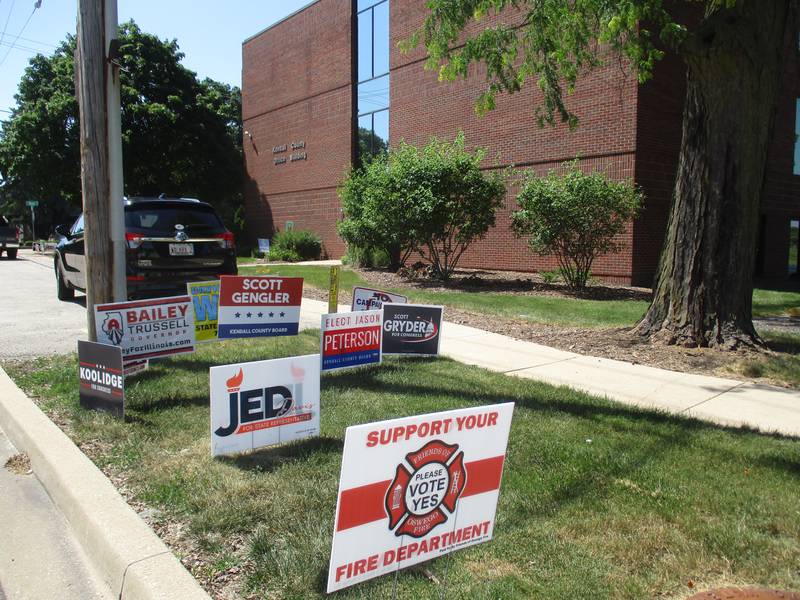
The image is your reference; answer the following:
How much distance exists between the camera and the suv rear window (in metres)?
9.31

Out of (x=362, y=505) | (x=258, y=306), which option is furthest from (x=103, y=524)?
(x=258, y=306)

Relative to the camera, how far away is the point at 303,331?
9281 millimetres

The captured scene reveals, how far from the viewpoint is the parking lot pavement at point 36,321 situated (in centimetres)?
816

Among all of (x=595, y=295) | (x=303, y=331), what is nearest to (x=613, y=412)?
(x=303, y=331)

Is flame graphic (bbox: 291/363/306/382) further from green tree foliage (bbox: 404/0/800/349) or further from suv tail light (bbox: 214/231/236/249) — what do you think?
suv tail light (bbox: 214/231/236/249)

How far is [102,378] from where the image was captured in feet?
16.8

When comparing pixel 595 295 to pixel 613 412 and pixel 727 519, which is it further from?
pixel 727 519

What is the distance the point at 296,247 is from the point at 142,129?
12.2 m

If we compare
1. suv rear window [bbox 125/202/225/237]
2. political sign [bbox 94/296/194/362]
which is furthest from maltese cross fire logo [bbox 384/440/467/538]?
suv rear window [bbox 125/202/225/237]

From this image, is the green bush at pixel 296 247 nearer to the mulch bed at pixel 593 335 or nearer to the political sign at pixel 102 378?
the mulch bed at pixel 593 335

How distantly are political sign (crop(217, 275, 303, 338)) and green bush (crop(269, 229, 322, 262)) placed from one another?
60.6 feet

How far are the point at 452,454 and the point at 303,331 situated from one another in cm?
686

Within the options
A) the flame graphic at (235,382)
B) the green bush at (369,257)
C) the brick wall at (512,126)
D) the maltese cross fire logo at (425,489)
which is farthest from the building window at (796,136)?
the maltese cross fire logo at (425,489)

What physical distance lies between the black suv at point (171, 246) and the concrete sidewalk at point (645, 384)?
382 centimetres
